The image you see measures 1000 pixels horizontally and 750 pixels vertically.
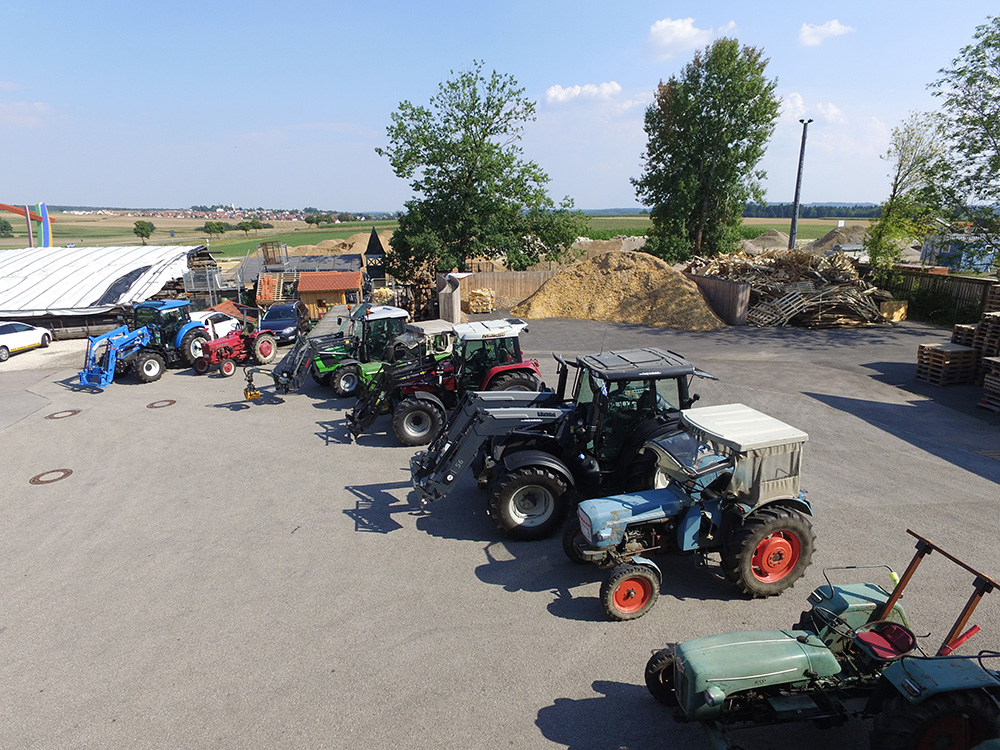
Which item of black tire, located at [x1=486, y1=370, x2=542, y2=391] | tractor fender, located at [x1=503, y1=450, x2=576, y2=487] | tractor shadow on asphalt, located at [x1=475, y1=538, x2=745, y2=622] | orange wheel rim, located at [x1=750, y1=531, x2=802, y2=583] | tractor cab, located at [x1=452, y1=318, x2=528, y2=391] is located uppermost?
tractor cab, located at [x1=452, y1=318, x2=528, y2=391]

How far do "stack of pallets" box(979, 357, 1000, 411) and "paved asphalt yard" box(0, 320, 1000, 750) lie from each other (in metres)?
0.35

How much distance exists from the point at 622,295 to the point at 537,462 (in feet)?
60.8

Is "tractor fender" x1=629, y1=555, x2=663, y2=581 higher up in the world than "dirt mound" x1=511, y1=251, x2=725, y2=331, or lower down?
lower down

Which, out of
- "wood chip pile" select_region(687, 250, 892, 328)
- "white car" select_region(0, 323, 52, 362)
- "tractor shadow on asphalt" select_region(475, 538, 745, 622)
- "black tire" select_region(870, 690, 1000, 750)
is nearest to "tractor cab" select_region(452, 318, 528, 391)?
"tractor shadow on asphalt" select_region(475, 538, 745, 622)

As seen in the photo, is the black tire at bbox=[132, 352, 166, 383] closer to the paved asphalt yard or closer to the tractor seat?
the paved asphalt yard

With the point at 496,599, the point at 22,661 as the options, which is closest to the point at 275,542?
the point at 22,661

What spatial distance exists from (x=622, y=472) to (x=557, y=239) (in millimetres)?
23974

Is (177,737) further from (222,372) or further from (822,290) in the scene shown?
(822,290)

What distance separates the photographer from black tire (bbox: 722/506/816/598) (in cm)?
622

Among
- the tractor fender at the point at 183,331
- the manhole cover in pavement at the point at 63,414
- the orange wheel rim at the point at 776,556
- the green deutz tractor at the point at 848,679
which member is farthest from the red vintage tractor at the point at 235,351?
the green deutz tractor at the point at 848,679

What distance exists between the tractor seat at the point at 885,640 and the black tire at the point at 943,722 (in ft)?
1.45

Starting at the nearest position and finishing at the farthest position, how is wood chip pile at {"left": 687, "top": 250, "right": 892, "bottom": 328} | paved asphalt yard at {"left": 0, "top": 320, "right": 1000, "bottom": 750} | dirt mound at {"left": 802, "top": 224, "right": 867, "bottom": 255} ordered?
paved asphalt yard at {"left": 0, "top": 320, "right": 1000, "bottom": 750} < wood chip pile at {"left": 687, "top": 250, "right": 892, "bottom": 328} < dirt mound at {"left": 802, "top": 224, "right": 867, "bottom": 255}

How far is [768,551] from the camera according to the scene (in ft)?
21.0

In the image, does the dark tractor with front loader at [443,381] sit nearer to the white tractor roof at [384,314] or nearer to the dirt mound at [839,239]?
the white tractor roof at [384,314]
